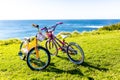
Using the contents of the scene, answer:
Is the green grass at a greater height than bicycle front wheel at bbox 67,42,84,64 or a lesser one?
lesser

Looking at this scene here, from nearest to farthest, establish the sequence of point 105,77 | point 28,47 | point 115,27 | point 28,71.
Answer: point 105,77
point 28,71
point 28,47
point 115,27

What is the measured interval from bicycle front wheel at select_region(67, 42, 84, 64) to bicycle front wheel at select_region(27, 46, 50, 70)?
37.8 inches

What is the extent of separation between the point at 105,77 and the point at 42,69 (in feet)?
7.70

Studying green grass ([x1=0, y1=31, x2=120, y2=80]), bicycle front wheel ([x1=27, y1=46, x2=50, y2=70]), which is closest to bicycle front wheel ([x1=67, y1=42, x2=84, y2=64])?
green grass ([x1=0, y1=31, x2=120, y2=80])

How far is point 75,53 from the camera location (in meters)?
9.35

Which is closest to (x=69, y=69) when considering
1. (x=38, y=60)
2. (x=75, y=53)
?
(x=75, y=53)

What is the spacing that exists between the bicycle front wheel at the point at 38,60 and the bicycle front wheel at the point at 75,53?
0.96 meters

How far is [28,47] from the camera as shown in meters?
9.43

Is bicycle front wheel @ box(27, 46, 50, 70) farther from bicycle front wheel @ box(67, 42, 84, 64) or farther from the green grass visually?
bicycle front wheel @ box(67, 42, 84, 64)

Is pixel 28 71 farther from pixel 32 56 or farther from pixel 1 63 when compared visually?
pixel 1 63

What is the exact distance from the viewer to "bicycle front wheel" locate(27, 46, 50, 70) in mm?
8828

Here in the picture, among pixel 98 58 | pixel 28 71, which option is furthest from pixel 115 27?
pixel 28 71

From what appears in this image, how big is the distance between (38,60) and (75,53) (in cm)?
147

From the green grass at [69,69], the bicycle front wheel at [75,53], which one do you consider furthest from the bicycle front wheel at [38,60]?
the bicycle front wheel at [75,53]
